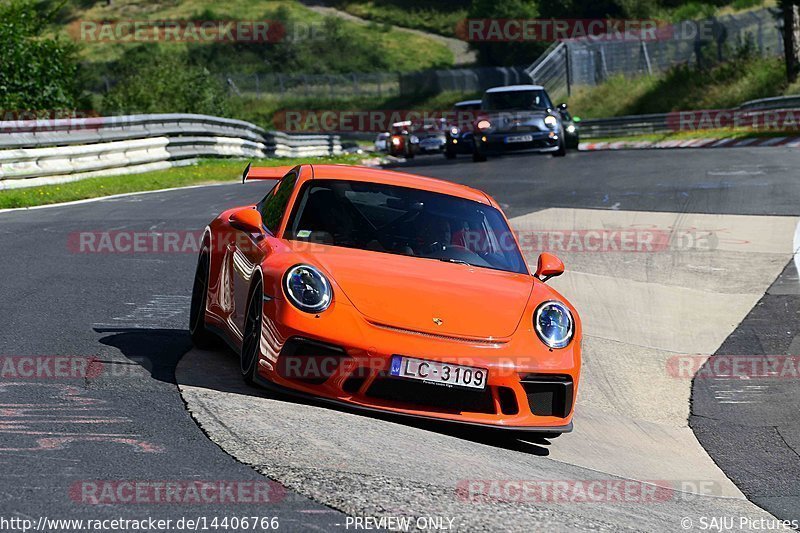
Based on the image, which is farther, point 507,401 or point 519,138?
point 519,138

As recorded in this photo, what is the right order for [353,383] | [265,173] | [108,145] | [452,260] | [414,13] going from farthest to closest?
[414,13] < [108,145] < [265,173] < [452,260] < [353,383]

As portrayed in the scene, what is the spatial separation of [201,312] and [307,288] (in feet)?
5.33

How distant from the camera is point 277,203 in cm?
782

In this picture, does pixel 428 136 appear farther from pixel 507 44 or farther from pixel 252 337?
pixel 507 44

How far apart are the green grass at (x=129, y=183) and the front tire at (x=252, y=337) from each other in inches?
423

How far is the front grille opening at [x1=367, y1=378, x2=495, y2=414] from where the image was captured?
6.24 metres

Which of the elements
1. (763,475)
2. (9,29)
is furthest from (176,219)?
(9,29)

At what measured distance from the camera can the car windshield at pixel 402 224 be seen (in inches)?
→ 288

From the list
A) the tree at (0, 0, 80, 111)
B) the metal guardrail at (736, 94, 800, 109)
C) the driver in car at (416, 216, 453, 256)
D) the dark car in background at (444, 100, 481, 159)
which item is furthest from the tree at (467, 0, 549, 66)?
the driver in car at (416, 216, 453, 256)

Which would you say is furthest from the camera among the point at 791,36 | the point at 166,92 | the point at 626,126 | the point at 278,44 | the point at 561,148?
the point at 278,44

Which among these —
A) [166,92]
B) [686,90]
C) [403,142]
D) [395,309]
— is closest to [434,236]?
[395,309]

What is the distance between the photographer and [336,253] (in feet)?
22.9

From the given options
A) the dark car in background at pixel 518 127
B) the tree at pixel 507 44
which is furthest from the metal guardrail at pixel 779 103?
the tree at pixel 507 44

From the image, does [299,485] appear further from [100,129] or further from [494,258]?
[100,129]
